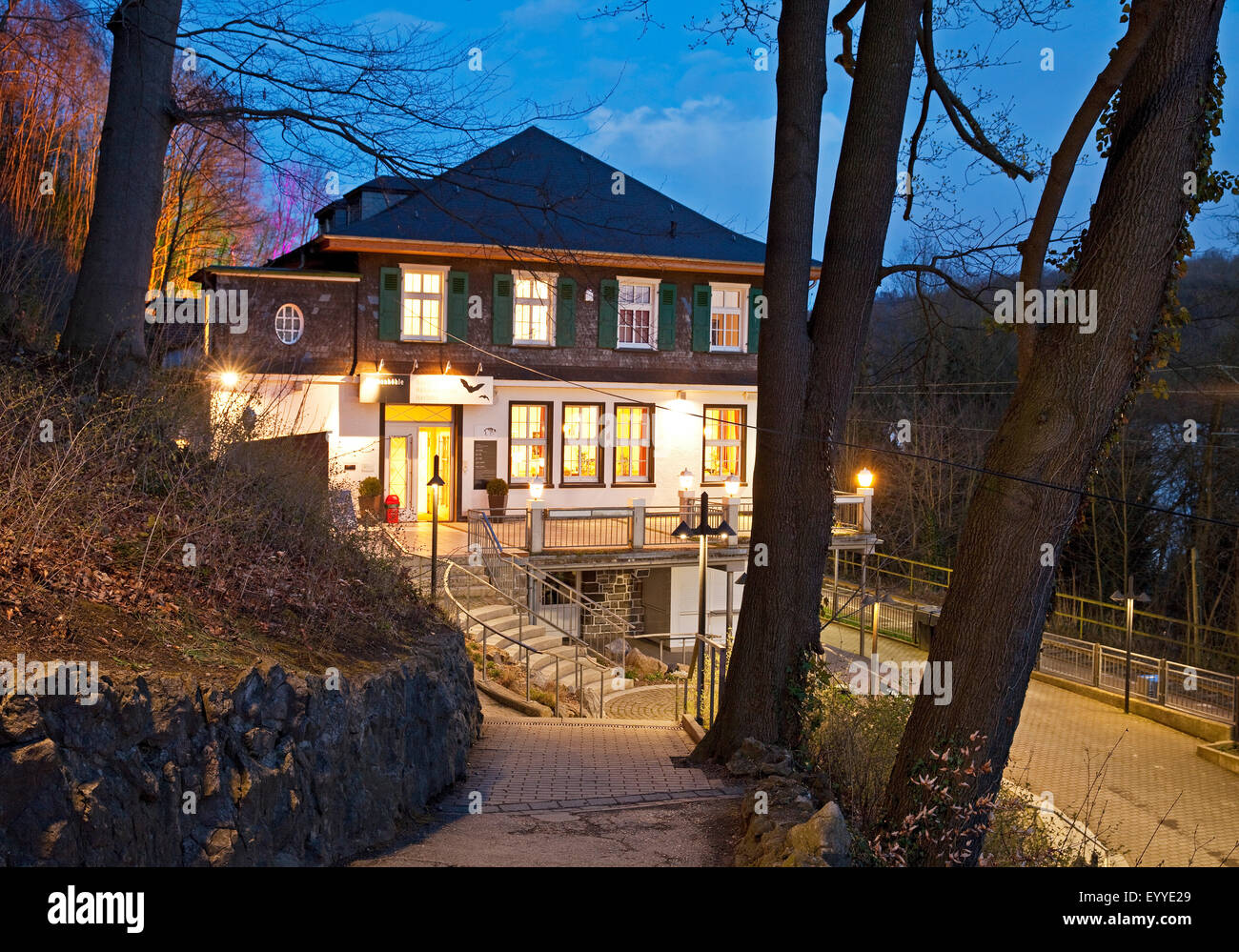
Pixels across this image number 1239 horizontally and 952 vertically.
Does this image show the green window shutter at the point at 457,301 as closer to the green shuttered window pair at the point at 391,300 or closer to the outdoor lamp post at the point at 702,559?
the green shuttered window pair at the point at 391,300

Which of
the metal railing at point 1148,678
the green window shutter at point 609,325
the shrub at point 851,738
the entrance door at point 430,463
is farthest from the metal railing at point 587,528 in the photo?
the shrub at point 851,738

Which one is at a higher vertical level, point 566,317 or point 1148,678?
point 566,317

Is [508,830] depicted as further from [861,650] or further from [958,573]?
[861,650]

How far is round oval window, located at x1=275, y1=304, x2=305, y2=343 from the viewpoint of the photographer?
2233 centimetres

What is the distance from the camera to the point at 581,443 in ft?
83.4

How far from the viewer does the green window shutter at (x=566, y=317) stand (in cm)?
2458

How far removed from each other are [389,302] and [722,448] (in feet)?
30.0

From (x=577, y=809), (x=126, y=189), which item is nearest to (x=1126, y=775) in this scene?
(x=577, y=809)

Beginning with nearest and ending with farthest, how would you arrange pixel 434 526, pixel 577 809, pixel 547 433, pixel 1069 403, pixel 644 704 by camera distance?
pixel 1069 403 → pixel 577 809 → pixel 434 526 → pixel 644 704 → pixel 547 433

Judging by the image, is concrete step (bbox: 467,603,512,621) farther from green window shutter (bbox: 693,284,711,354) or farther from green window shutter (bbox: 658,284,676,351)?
green window shutter (bbox: 693,284,711,354)

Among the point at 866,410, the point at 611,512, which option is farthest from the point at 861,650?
the point at 866,410

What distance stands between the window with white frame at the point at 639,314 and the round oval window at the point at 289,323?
24.6ft

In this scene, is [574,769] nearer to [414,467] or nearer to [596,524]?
[596,524]

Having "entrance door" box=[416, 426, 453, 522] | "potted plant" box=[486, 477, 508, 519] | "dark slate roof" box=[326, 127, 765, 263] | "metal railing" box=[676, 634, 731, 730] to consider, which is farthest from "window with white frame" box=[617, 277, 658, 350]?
"metal railing" box=[676, 634, 731, 730]
